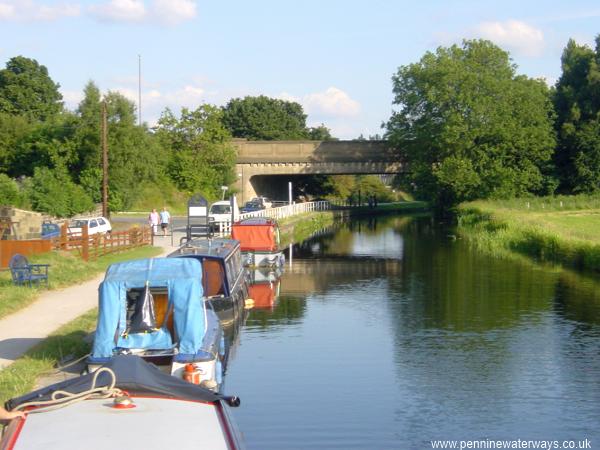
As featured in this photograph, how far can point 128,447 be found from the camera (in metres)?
6.99

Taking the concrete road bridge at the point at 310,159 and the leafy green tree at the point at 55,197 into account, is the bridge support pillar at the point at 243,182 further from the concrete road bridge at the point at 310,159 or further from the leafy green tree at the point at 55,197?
the leafy green tree at the point at 55,197

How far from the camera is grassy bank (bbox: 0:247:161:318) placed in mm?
22000

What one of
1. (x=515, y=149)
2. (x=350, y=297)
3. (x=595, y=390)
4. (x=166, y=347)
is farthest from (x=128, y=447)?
(x=515, y=149)

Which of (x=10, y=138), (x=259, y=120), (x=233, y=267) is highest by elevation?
(x=259, y=120)

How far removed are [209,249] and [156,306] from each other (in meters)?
8.15

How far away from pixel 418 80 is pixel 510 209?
1618 centimetres

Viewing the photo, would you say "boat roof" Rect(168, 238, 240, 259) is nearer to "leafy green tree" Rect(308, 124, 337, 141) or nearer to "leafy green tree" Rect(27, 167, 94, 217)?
"leafy green tree" Rect(27, 167, 94, 217)

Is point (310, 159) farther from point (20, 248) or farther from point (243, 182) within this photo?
point (20, 248)

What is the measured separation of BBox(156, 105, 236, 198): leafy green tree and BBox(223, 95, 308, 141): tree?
44.3 meters

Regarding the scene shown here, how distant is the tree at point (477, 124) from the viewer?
227 feet

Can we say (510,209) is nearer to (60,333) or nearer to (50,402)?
(60,333)

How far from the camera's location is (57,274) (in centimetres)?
2695

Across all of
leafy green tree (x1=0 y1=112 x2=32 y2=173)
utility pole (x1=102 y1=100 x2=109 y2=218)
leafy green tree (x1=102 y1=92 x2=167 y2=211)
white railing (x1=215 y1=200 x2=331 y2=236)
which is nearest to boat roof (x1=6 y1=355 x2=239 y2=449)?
white railing (x1=215 y1=200 x2=331 y2=236)

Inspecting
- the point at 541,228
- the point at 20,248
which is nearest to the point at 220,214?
the point at 541,228
